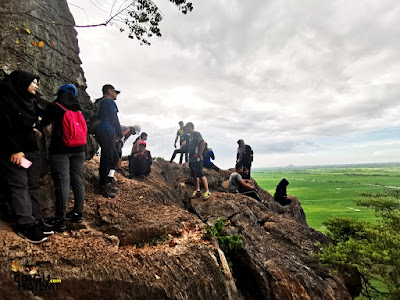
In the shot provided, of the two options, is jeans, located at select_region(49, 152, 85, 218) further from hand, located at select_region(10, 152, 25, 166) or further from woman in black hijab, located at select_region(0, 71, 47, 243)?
hand, located at select_region(10, 152, 25, 166)

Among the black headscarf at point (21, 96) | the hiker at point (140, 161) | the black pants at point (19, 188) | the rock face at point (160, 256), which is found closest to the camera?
the rock face at point (160, 256)

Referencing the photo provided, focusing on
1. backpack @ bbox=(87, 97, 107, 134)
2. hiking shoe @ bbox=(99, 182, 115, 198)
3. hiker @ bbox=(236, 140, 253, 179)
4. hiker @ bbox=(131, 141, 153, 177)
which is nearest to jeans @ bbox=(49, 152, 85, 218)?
hiking shoe @ bbox=(99, 182, 115, 198)

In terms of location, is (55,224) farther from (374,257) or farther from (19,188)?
(374,257)

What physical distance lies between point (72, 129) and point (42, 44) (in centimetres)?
524

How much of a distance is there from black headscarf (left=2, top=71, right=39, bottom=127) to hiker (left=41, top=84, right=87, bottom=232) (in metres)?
0.41

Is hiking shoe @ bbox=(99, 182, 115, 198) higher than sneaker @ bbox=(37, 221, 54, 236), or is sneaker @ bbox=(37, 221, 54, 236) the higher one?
hiking shoe @ bbox=(99, 182, 115, 198)

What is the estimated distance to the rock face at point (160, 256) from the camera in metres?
3.16

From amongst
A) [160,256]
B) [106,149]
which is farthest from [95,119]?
[160,256]

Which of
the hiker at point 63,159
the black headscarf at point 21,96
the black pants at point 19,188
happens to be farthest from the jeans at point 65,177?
the black headscarf at point 21,96

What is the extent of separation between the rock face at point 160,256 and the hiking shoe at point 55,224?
0.68ft

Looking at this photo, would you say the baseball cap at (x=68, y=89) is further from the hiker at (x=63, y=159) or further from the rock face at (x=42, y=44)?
the rock face at (x=42, y=44)

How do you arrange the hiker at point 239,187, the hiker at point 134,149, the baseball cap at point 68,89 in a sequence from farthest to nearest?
1. the hiker at point 239,187
2. the hiker at point 134,149
3. the baseball cap at point 68,89

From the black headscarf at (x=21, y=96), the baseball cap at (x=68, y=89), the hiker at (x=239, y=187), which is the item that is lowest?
the hiker at (x=239, y=187)

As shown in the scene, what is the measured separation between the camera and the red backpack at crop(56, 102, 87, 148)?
4.03 metres
